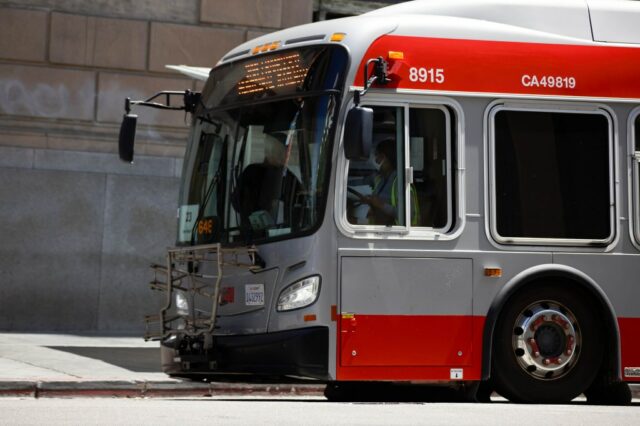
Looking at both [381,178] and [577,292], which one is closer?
[381,178]

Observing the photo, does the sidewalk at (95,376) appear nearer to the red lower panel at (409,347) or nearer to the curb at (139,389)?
the curb at (139,389)

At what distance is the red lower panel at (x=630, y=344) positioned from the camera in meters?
10.9

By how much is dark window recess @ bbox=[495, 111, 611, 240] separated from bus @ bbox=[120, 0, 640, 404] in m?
0.01

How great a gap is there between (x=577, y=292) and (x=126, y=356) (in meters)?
5.81

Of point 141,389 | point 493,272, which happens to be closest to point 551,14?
point 493,272

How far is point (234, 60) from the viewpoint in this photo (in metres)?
11.6

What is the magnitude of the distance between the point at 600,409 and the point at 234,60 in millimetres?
4006

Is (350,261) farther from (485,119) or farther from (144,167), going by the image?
(144,167)

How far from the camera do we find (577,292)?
35.9ft

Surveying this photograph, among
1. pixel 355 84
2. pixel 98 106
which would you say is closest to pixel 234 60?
pixel 355 84

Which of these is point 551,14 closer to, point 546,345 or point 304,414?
point 546,345

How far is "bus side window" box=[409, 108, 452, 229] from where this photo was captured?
1065cm

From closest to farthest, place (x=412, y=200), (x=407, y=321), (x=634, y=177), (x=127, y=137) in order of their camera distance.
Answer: (x=407, y=321), (x=412, y=200), (x=634, y=177), (x=127, y=137)

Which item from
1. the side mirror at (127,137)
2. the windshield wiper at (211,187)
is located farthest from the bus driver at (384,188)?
the side mirror at (127,137)
